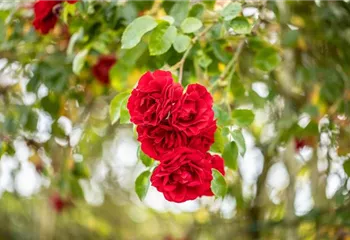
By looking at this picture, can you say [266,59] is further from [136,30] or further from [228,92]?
[136,30]

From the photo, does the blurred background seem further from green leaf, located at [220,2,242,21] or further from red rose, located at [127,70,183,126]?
red rose, located at [127,70,183,126]

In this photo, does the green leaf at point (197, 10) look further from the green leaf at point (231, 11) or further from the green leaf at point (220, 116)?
the green leaf at point (220, 116)

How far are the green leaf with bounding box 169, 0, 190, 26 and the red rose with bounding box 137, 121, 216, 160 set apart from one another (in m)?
0.33

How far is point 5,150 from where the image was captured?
5.38ft

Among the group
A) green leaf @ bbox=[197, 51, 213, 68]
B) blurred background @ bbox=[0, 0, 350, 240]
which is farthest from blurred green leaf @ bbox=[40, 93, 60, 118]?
green leaf @ bbox=[197, 51, 213, 68]

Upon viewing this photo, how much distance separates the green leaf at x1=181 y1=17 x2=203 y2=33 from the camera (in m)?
1.09

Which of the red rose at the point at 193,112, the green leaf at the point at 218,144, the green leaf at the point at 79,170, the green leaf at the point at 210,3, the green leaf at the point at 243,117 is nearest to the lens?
the red rose at the point at 193,112

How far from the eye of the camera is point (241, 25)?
1.11m

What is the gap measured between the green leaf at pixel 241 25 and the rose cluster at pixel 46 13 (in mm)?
431

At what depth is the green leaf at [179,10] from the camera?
1.19 metres

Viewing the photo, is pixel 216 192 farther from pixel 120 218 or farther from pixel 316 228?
pixel 120 218

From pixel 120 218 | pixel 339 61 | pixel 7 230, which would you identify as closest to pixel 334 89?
pixel 339 61

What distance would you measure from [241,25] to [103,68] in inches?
31.8

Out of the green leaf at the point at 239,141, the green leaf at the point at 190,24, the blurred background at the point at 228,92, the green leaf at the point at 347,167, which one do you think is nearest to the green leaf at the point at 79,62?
the blurred background at the point at 228,92
